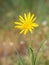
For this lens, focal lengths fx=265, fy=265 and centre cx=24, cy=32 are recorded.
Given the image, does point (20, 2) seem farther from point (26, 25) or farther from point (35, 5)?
point (26, 25)

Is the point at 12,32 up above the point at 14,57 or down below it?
above

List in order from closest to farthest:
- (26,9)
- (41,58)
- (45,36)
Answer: (41,58), (45,36), (26,9)

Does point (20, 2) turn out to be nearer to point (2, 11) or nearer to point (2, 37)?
point (2, 11)

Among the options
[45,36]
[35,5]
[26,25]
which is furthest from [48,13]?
[26,25]

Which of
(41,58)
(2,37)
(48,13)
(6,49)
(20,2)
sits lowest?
(41,58)

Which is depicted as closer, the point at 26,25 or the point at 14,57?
the point at 26,25

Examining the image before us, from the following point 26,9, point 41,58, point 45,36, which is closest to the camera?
point 41,58
